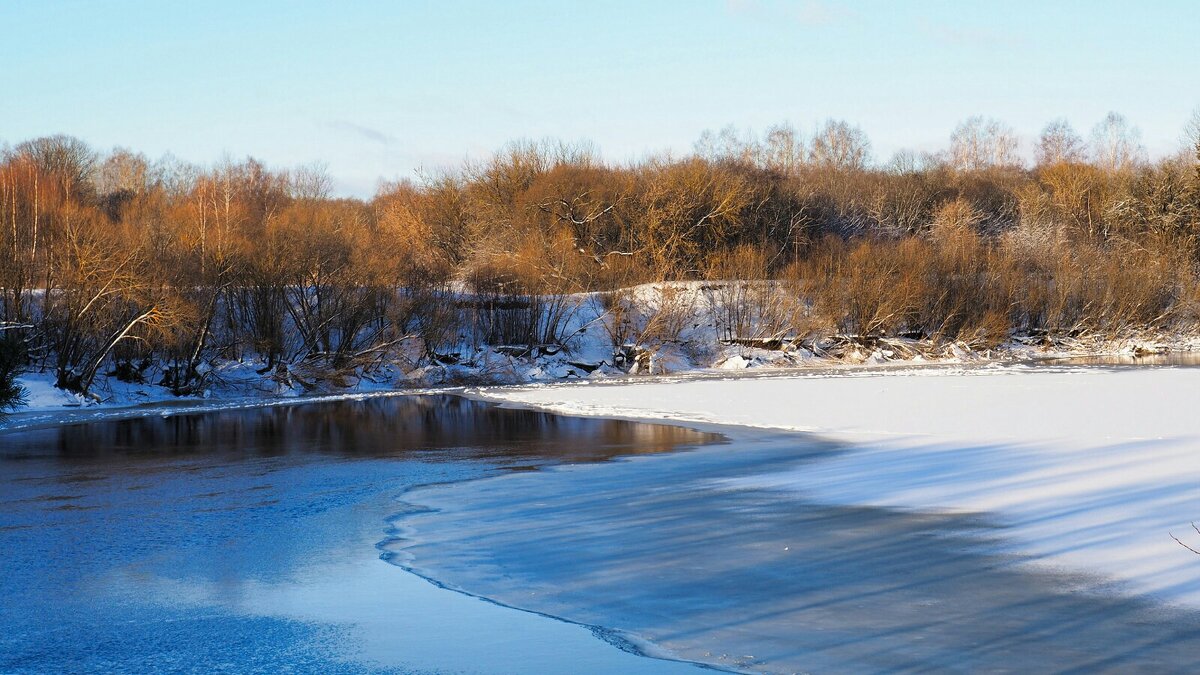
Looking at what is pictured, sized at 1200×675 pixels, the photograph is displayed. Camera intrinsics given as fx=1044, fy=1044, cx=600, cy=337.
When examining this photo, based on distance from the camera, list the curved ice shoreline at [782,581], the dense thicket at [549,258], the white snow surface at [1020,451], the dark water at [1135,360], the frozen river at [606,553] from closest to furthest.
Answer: the curved ice shoreline at [782,581] → the frozen river at [606,553] → the white snow surface at [1020,451] → the dense thicket at [549,258] → the dark water at [1135,360]

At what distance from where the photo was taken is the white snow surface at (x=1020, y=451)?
874 cm

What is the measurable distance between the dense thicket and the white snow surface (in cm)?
1061

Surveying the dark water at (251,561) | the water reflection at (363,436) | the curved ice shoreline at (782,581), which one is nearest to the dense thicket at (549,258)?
the water reflection at (363,436)

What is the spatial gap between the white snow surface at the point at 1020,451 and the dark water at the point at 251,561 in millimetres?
3579

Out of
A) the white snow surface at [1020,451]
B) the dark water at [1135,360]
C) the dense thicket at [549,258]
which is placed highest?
the dense thicket at [549,258]

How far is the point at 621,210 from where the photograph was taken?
49.8 meters

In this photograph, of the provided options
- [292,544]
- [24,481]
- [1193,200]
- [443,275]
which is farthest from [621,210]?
[292,544]

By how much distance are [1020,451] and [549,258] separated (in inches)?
1234

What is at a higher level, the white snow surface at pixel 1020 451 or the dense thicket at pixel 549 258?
the dense thicket at pixel 549 258

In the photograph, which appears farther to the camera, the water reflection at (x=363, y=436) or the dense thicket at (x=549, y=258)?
the dense thicket at (x=549, y=258)

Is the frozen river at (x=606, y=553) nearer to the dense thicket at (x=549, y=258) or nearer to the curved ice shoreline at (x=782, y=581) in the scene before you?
the curved ice shoreline at (x=782, y=581)

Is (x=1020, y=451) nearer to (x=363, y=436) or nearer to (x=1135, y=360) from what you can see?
(x=363, y=436)

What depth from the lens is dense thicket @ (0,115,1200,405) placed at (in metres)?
29.4

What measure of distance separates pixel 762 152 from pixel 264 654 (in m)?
83.5
